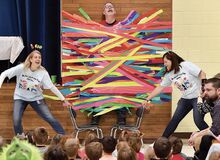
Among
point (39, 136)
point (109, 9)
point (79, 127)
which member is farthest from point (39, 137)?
point (109, 9)

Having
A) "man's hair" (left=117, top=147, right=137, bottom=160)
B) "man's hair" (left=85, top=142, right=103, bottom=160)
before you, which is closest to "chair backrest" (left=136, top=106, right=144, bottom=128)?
"man's hair" (left=85, top=142, right=103, bottom=160)

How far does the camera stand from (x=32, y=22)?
6.19 m

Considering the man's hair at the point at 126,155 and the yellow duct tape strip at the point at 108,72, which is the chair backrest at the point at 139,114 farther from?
the man's hair at the point at 126,155

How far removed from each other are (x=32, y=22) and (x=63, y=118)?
1465 mm

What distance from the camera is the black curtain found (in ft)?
20.3

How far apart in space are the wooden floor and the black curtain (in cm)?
63

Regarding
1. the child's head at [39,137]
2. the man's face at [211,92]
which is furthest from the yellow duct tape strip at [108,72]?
the child's head at [39,137]

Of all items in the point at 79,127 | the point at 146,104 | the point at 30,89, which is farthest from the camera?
the point at 79,127

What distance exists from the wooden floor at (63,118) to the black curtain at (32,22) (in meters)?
0.63

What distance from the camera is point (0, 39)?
5941 mm

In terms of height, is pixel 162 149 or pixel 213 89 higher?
pixel 213 89

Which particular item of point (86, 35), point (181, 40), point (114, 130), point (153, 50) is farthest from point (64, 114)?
point (181, 40)

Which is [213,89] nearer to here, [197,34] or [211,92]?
[211,92]

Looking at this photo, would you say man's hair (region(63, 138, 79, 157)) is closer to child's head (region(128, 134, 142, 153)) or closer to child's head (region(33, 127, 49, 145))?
child's head (region(33, 127, 49, 145))
